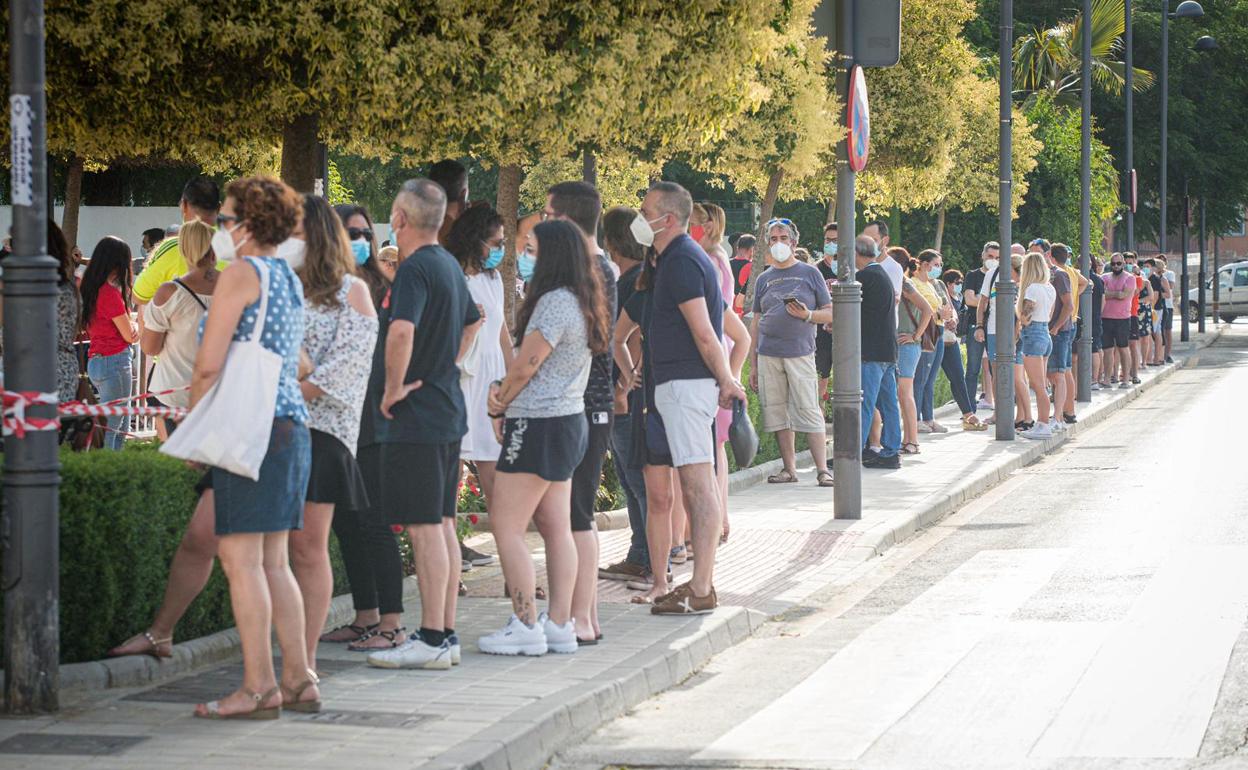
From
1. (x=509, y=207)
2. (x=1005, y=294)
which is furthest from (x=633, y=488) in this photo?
(x=509, y=207)

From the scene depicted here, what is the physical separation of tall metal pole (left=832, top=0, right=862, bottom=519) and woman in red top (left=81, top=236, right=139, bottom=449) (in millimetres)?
4650

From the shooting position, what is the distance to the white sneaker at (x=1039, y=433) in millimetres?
19172

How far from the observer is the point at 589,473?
8.39m

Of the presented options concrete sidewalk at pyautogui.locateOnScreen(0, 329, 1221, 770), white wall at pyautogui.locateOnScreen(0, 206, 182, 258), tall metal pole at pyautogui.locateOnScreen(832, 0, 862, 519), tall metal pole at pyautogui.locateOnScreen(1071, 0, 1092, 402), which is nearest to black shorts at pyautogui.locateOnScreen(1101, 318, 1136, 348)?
tall metal pole at pyautogui.locateOnScreen(1071, 0, 1092, 402)

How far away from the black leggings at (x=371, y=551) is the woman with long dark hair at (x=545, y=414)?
44 centimetres

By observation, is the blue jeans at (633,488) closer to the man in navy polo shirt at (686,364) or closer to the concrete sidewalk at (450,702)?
the concrete sidewalk at (450,702)

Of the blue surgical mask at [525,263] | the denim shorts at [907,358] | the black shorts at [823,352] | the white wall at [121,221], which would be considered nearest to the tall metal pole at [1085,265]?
the denim shorts at [907,358]

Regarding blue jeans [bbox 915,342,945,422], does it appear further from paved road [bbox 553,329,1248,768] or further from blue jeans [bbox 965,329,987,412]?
paved road [bbox 553,329,1248,768]

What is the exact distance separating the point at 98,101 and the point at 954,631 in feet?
20.3

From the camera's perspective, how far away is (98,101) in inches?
454

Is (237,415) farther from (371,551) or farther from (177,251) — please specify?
(177,251)

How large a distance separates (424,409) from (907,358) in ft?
33.6

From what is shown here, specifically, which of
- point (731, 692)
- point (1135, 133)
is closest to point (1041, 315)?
point (731, 692)

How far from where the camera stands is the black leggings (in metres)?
7.93
